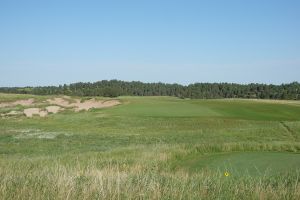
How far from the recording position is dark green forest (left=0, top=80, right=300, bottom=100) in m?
129

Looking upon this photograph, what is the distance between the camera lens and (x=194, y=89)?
5536 inches

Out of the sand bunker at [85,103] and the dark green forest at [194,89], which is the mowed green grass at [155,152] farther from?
the dark green forest at [194,89]

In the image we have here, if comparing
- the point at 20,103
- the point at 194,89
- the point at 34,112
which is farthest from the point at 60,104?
the point at 194,89

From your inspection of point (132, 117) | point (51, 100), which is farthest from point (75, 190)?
point (51, 100)

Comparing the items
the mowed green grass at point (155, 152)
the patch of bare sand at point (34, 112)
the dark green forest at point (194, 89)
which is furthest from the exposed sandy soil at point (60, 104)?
the dark green forest at point (194, 89)

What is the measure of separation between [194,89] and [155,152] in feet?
396

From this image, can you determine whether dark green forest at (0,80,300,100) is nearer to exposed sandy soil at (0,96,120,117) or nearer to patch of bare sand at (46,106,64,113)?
exposed sandy soil at (0,96,120,117)

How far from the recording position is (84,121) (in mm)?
44281

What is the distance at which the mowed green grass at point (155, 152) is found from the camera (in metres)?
6.67

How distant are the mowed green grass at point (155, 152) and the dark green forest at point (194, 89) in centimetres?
7735

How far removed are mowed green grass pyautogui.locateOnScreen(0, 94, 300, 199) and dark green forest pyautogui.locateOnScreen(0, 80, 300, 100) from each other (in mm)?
77348

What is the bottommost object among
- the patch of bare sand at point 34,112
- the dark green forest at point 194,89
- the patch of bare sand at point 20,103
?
the patch of bare sand at point 34,112

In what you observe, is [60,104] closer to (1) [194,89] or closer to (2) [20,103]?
(2) [20,103]

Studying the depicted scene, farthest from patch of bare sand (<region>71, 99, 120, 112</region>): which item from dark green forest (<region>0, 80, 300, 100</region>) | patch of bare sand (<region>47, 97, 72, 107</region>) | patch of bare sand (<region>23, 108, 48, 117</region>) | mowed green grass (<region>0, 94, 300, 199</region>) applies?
dark green forest (<region>0, 80, 300, 100</region>)
